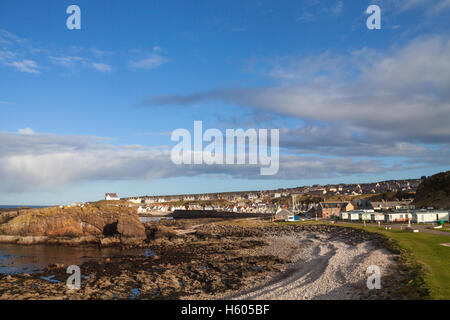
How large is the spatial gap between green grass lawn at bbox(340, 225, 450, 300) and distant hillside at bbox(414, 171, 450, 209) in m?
52.9

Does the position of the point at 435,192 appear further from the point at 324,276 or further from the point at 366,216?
the point at 324,276

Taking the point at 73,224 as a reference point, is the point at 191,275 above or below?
below

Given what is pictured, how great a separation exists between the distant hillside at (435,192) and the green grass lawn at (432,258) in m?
52.9

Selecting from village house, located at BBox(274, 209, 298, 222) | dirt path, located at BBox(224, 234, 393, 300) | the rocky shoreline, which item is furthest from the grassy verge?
village house, located at BBox(274, 209, 298, 222)

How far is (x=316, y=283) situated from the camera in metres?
22.3

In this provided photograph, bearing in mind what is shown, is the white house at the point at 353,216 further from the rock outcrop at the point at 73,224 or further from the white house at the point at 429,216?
the rock outcrop at the point at 73,224

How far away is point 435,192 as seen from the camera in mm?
87812

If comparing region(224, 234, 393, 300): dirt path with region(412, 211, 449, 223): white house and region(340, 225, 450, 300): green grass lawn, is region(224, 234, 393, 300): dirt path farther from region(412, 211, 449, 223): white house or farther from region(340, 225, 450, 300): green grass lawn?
region(412, 211, 449, 223): white house

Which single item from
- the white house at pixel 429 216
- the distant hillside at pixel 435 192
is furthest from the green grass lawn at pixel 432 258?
the distant hillside at pixel 435 192

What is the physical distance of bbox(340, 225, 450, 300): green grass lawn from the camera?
54.6 feet

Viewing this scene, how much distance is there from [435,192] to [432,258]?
77.8 meters

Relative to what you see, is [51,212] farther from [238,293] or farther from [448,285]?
[448,285]

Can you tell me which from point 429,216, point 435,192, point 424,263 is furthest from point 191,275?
point 435,192

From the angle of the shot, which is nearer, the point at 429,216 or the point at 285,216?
the point at 429,216
